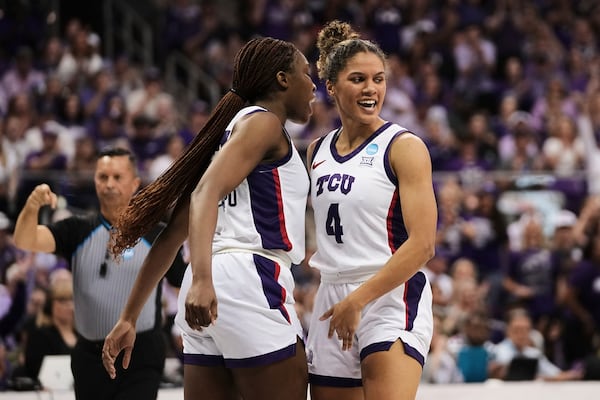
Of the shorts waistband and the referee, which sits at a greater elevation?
the shorts waistband

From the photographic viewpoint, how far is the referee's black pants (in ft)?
15.9

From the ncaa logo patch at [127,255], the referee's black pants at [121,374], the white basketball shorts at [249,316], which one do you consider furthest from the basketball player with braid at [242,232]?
the ncaa logo patch at [127,255]

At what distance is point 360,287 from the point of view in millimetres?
3736

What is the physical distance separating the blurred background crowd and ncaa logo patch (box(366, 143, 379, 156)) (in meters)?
3.70

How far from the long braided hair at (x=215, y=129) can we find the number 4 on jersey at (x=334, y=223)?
1.68 feet

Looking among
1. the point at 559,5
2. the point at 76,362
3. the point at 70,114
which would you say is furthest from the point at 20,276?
the point at 559,5

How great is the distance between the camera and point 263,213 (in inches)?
144

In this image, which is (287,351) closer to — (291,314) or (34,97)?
(291,314)

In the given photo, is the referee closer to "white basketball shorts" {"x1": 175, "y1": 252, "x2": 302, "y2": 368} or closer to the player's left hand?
"white basketball shorts" {"x1": 175, "y1": 252, "x2": 302, "y2": 368}

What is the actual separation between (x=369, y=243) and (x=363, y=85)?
23.6 inches

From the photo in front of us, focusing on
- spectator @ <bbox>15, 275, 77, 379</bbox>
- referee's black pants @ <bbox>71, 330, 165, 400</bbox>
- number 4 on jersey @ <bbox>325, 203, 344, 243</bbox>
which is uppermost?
number 4 on jersey @ <bbox>325, 203, 344, 243</bbox>

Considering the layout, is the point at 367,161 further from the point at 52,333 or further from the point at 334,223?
the point at 52,333

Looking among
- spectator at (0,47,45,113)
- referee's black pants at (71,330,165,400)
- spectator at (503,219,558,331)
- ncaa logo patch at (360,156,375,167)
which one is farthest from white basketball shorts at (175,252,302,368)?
spectator at (0,47,45,113)

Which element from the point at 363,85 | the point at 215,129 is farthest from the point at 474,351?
the point at 215,129
